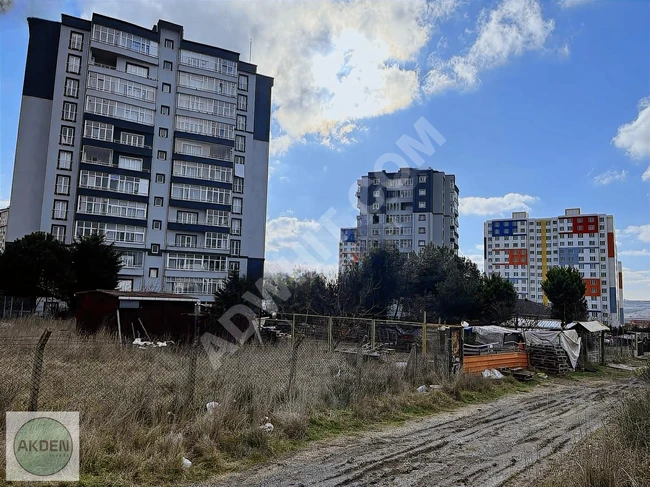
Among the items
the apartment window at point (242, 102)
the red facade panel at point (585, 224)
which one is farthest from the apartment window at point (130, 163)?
the red facade panel at point (585, 224)

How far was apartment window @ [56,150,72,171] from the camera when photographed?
4372 centimetres

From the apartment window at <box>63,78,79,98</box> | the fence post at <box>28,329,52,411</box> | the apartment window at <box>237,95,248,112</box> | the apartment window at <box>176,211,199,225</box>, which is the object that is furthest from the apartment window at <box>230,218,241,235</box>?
the fence post at <box>28,329,52,411</box>

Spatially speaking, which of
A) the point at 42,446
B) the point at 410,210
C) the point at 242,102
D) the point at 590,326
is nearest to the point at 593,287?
the point at 410,210

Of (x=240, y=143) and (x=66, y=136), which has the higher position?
(x=240, y=143)

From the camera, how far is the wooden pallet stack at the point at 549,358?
17.8 metres

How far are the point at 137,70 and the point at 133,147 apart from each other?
838 centimetres

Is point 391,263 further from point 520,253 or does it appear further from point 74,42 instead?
point 520,253

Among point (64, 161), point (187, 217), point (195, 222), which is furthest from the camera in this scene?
point (195, 222)

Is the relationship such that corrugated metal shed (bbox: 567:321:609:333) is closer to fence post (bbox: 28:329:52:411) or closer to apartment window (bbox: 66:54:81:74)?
fence post (bbox: 28:329:52:411)

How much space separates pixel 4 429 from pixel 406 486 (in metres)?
4.74

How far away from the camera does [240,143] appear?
54406 mm

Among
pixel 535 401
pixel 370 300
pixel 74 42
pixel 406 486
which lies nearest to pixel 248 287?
pixel 370 300

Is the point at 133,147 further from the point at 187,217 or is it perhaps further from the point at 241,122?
the point at 241,122

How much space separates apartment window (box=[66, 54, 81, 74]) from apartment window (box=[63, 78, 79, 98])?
897mm
